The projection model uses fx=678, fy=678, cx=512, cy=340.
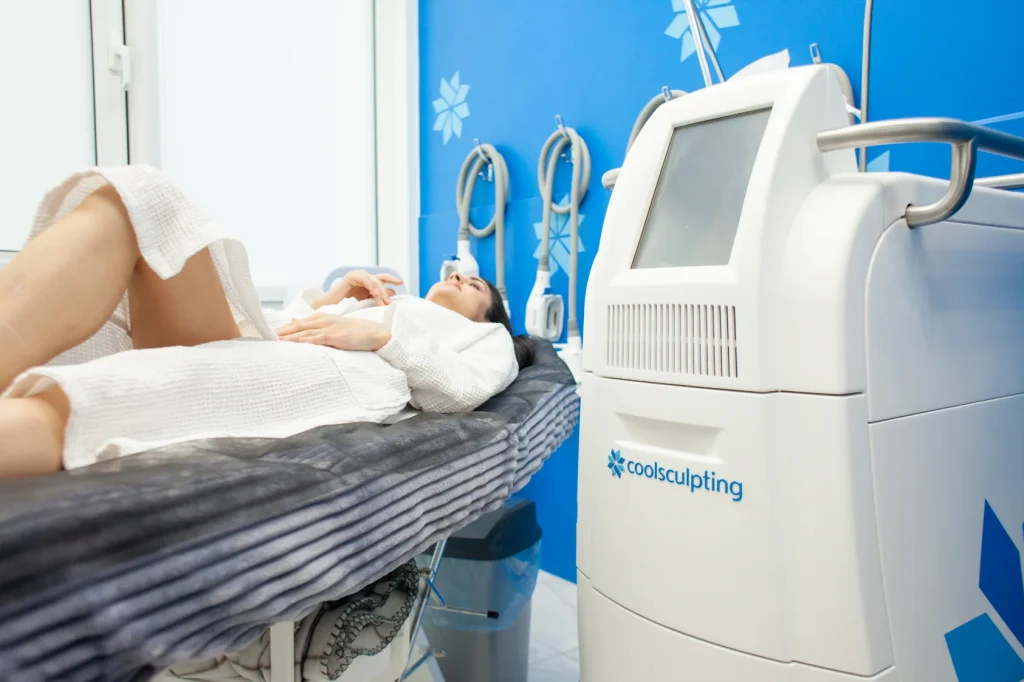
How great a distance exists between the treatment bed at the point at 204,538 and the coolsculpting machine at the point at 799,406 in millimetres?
263

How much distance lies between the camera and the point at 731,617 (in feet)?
2.67

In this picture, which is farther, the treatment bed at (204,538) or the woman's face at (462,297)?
the woman's face at (462,297)

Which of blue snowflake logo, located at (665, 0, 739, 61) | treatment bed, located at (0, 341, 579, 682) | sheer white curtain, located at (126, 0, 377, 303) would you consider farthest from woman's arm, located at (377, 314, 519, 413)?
sheer white curtain, located at (126, 0, 377, 303)

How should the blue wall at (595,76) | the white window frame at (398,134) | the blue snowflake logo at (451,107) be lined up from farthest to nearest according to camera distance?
1. the white window frame at (398,134)
2. the blue snowflake logo at (451,107)
3. the blue wall at (595,76)

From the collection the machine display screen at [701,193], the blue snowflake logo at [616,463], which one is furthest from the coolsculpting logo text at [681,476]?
the machine display screen at [701,193]

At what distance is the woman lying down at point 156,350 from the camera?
2.14 feet

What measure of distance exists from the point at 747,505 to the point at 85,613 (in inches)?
26.1

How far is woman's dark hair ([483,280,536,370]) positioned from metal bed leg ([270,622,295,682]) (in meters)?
0.87

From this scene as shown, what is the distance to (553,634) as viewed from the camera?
5.93 ft

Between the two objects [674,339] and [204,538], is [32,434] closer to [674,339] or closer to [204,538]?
[204,538]

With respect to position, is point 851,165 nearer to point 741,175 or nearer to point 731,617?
point 741,175

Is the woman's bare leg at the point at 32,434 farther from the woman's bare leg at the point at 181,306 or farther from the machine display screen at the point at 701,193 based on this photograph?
the machine display screen at the point at 701,193

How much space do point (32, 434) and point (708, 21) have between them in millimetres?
1718

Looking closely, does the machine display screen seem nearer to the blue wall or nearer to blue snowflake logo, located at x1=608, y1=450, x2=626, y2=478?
blue snowflake logo, located at x1=608, y1=450, x2=626, y2=478
